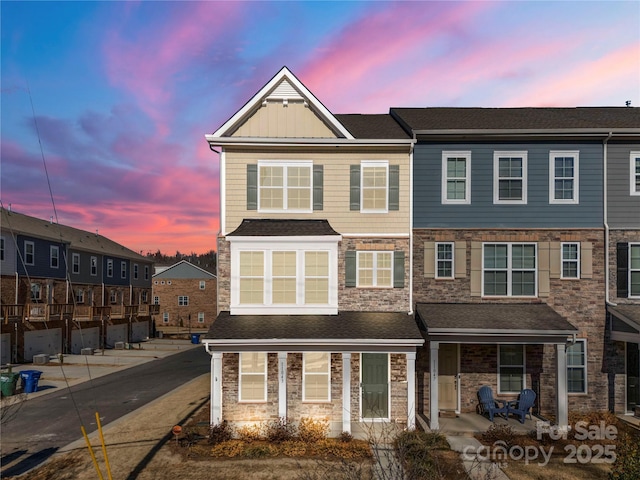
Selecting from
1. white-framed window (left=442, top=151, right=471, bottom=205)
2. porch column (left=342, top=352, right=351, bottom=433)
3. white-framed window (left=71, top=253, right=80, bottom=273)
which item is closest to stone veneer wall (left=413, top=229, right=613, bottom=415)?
white-framed window (left=442, top=151, right=471, bottom=205)

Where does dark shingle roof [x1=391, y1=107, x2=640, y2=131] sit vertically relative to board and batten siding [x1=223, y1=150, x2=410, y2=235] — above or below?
above

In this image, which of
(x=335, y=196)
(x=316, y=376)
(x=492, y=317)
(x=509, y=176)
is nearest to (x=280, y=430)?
(x=316, y=376)

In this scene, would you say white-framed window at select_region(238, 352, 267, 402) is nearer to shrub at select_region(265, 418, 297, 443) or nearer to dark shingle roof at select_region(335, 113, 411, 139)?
shrub at select_region(265, 418, 297, 443)

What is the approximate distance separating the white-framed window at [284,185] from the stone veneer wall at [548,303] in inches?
171

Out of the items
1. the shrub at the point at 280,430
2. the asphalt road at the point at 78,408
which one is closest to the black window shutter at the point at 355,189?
the shrub at the point at 280,430

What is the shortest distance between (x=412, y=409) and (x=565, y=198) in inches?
370

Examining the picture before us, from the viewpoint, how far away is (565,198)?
54.2ft

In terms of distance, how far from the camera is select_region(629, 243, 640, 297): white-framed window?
16244 mm

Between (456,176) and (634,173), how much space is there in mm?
6307

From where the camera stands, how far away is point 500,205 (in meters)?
16.6

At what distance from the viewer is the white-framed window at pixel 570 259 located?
1636cm

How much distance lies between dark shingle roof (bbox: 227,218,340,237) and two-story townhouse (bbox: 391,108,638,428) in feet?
11.6

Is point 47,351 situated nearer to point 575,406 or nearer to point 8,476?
point 8,476

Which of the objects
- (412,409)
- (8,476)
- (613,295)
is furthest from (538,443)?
(8,476)
